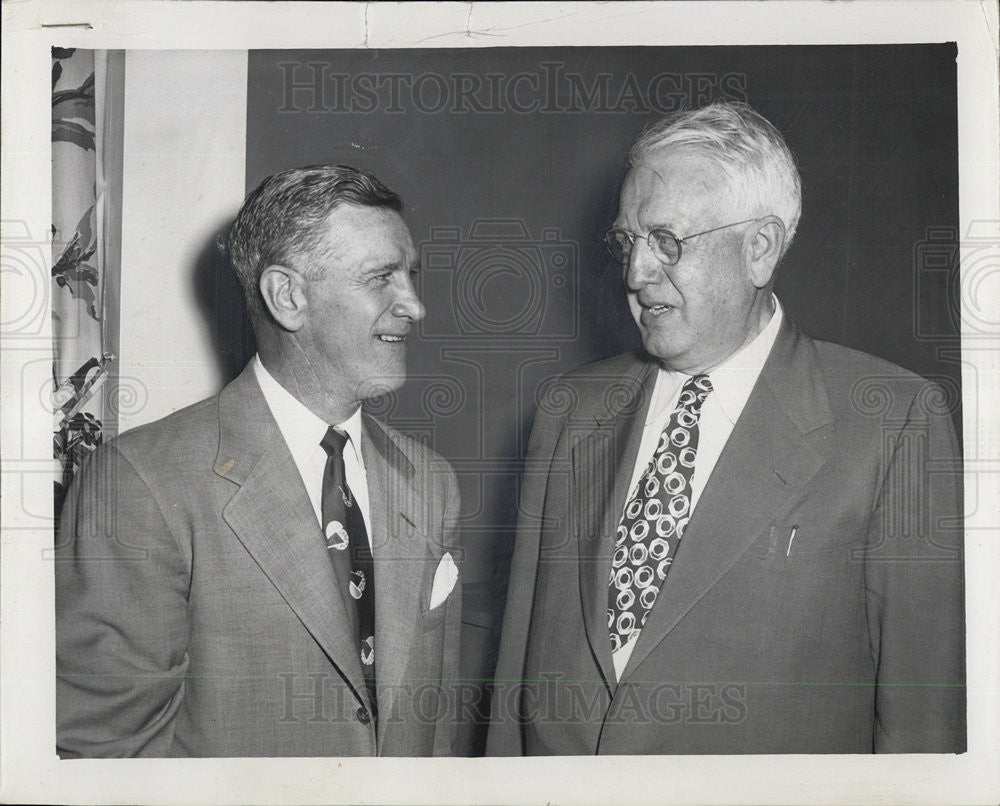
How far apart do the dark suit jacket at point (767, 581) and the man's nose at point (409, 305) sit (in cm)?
31

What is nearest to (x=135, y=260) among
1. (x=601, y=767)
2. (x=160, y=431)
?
(x=160, y=431)

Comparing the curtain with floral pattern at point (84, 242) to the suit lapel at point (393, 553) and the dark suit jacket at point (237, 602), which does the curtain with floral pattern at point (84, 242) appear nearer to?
the dark suit jacket at point (237, 602)

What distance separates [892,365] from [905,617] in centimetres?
50

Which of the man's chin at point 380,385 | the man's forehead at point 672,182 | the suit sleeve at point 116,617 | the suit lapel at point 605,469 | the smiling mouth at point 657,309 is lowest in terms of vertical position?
the suit sleeve at point 116,617

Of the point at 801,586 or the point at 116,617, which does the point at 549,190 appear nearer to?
the point at 801,586

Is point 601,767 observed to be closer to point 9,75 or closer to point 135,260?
point 135,260

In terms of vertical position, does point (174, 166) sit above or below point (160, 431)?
above

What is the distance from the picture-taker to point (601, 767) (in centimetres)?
203

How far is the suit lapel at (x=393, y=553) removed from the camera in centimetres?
201

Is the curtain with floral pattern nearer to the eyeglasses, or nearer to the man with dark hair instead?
the man with dark hair

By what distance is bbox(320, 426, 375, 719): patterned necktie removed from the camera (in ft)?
6.55

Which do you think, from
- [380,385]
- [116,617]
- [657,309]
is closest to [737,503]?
[657,309]

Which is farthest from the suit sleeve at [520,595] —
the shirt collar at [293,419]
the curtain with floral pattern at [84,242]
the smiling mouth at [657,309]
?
the curtain with floral pattern at [84,242]

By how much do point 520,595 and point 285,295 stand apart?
76 centimetres
